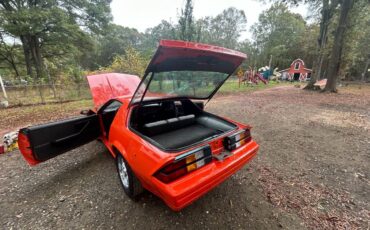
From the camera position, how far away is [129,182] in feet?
6.51

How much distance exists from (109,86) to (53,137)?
2.37 meters

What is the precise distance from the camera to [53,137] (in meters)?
2.34

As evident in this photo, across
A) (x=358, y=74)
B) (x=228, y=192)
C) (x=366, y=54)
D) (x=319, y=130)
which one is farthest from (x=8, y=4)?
(x=358, y=74)

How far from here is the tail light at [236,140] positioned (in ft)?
6.36

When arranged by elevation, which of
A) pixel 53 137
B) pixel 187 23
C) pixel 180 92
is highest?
pixel 187 23

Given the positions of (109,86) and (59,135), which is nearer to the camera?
(59,135)

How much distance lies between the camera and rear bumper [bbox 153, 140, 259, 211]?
140cm

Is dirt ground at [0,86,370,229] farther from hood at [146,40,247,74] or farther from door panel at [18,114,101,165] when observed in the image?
hood at [146,40,247,74]

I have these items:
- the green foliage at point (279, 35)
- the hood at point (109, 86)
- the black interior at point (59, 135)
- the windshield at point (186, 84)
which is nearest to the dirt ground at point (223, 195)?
the black interior at point (59, 135)

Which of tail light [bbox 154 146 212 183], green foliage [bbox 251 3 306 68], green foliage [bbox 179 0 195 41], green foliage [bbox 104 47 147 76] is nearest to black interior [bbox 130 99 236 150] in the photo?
tail light [bbox 154 146 212 183]

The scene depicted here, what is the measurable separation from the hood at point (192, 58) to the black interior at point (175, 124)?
0.76 meters

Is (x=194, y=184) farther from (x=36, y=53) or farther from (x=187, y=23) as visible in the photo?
(x=36, y=53)

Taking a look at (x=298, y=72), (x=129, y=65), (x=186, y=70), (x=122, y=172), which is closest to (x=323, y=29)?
(x=129, y=65)

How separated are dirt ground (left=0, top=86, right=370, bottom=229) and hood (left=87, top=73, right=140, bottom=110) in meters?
1.31
